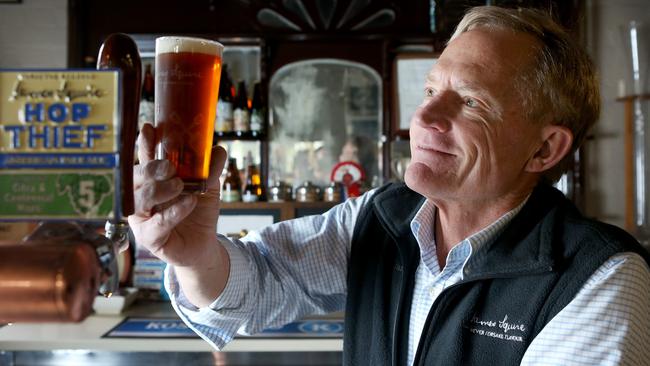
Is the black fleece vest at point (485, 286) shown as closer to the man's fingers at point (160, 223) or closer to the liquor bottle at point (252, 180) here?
the man's fingers at point (160, 223)

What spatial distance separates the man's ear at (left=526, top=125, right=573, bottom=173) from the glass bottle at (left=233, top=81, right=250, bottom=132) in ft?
7.54

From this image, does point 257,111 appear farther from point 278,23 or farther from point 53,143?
point 53,143

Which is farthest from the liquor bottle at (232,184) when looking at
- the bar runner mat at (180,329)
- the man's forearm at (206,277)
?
the man's forearm at (206,277)

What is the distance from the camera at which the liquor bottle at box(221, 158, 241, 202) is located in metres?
3.20

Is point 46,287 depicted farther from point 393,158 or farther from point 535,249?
point 393,158

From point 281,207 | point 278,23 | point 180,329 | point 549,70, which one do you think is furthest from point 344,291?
point 278,23

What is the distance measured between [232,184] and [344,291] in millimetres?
2116

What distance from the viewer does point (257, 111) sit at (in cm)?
339

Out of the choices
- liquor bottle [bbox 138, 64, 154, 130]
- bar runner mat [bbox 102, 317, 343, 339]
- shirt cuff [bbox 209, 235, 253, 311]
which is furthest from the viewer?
liquor bottle [bbox 138, 64, 154, 130]

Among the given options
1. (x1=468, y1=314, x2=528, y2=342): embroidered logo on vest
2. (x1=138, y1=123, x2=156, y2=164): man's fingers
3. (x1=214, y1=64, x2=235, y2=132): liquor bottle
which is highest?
(x1=214, y1=64, x2=235, y2=132): liquor bottle

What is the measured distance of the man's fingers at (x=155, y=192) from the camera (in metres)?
0.57

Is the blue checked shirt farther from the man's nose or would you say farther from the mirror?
the mirror

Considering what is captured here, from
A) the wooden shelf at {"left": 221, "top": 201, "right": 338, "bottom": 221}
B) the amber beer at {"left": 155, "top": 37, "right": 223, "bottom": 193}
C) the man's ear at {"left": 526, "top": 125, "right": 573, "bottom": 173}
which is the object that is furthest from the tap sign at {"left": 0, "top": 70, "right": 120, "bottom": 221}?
the wooden shelf at {"left": 221, "top": 201, "right": 338, "bottom": 221}

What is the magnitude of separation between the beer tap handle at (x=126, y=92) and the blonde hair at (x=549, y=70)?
0.77 m
